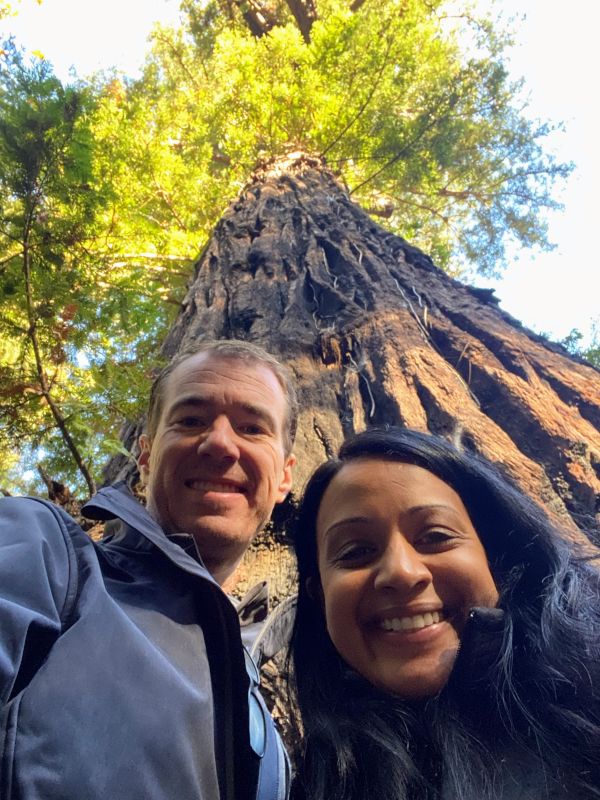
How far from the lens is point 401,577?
5.13ft

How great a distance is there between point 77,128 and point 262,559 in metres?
2.61

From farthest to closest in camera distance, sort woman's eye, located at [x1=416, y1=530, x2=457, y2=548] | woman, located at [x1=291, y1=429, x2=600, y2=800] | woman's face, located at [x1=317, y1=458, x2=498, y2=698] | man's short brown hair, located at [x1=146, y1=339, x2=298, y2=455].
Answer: man's short brown hair, located at [x1=146, y1=339, x2=298, y2=455]
woman's eye, located at [x1=416, y1=530, x2=457, y2=548]
woman's face, located at [x1=317, y1=458, x2=498, y2=698]
woman, located at [x1=291, y1=429, x2=600, y2=800]

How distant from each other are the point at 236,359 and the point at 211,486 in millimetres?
609

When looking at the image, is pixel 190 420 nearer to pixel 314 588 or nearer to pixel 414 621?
pixel 314 588

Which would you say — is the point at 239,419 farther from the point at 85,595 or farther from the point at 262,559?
the point at 85,595

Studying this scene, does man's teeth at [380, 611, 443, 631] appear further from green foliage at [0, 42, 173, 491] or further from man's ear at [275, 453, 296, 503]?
green foliage at [0, 42, 173, 491]

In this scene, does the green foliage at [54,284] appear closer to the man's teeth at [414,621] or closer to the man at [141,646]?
the man at [141,646]

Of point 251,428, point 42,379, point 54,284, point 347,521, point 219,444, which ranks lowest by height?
point 347,521

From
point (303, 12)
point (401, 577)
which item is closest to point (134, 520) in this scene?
point (401, 577)

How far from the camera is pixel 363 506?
178 cm

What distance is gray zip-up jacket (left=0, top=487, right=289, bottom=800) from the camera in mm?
995

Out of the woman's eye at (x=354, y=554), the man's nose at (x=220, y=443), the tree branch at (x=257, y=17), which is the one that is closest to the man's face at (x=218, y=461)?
the man's nose at (x=220, y=443)

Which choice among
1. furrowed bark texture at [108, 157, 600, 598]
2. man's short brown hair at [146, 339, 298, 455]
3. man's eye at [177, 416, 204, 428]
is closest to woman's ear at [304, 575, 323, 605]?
furrowed bark texture at [108, 157, 600, 598]

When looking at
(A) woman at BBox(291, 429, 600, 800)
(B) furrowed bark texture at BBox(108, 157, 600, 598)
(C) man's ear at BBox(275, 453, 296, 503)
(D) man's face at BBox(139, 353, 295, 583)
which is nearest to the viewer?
(A) woman at BBox(291, 429, 600, 800)
